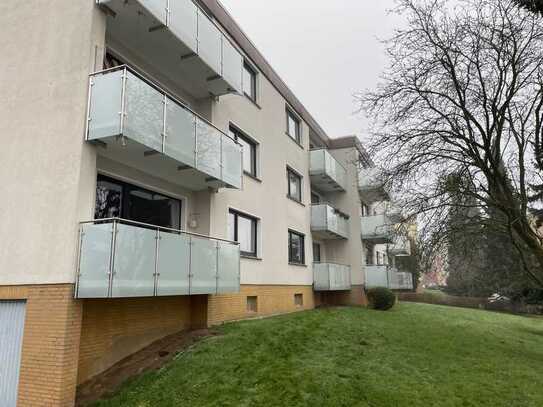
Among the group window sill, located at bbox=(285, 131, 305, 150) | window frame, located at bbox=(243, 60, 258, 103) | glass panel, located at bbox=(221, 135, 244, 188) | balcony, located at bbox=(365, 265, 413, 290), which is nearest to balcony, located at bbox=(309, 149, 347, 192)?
window sill, located at bbox=(285, 131, 305, 150)

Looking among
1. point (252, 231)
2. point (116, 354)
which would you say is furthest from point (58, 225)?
point (252, 231)

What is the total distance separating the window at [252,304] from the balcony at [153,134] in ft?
14.7

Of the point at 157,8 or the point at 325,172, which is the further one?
the point at 325,172

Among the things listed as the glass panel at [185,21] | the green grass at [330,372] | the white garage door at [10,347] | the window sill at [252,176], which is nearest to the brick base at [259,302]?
the green grass at [330,372]

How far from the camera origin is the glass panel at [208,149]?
34.0 ft

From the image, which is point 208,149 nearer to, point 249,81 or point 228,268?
point 228,268

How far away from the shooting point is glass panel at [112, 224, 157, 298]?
748 cm

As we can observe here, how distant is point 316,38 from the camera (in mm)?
11664

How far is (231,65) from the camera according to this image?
1248 centimetres

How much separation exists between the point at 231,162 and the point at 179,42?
348 centimetres

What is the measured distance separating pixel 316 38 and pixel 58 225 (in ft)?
27.3

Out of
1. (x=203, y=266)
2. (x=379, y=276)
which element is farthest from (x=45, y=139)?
(x=379, y=276)

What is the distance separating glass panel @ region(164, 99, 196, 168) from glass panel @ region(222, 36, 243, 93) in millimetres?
2608

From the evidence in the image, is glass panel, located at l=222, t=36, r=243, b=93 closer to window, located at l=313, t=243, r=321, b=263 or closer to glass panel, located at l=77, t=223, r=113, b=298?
glass panel, located at l=77, t=223, r=113, b=298
